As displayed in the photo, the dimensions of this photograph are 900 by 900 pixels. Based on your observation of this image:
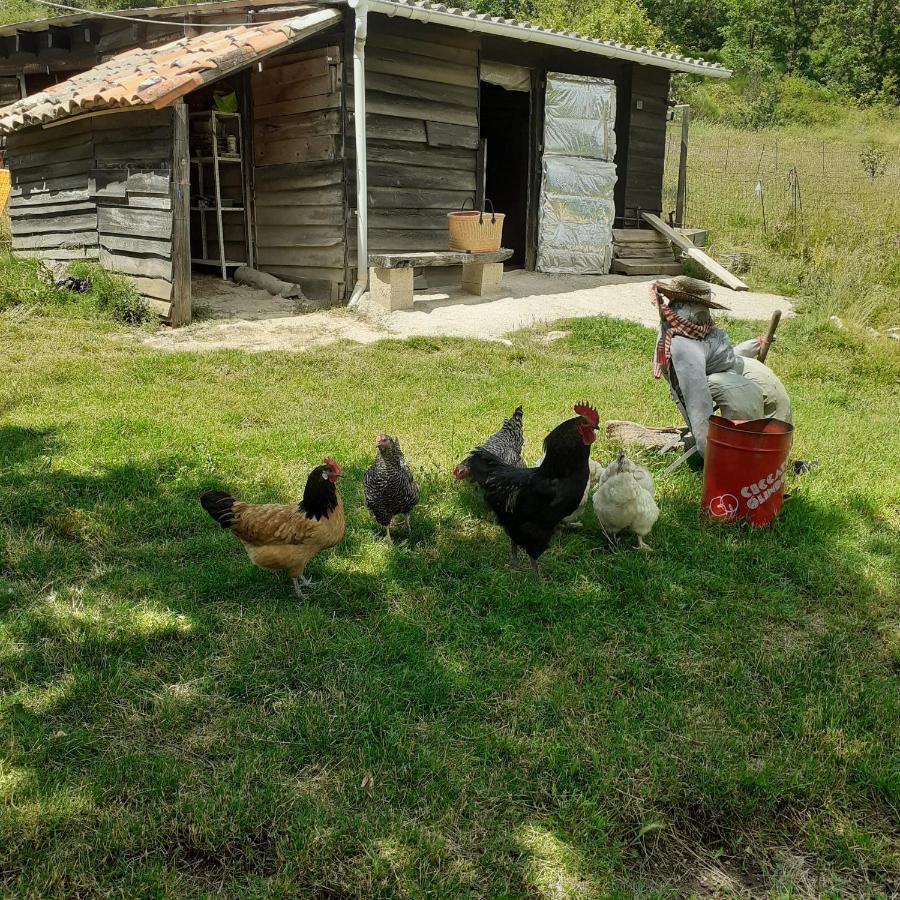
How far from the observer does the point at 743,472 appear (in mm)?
4066

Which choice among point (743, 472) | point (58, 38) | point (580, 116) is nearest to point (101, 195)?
point (58, 38)

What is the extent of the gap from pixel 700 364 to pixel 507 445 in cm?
124

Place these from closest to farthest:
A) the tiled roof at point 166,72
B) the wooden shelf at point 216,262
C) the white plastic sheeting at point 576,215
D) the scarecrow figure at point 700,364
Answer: the scarecrow figure at point 700,364
the tiled roof at point 166,72
the wooden shelf at point 216,262
the white plastic sheeting at point 576,215

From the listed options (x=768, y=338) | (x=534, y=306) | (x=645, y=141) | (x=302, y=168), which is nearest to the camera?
(x=768, y=338)

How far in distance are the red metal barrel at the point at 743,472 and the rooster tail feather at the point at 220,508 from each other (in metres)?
2.53

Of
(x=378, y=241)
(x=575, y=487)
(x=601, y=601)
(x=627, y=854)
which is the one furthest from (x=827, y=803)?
(x=378, y=241)

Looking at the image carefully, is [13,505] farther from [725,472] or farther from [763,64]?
[763,64]

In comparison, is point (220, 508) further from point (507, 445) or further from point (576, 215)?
point (576, 215)

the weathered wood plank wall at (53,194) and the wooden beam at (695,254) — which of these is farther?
the wooden beam at (695,254)

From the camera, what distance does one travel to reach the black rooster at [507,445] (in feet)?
14.2

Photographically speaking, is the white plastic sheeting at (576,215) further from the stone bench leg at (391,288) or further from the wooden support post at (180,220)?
the wooden support post at (180,220)

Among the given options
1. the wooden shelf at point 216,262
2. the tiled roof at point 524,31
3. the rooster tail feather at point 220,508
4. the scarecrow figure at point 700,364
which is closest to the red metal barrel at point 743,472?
the scarecrow figure at point 700,364

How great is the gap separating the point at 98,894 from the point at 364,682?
43.8 inches

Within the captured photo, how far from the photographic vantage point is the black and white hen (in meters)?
3.89
